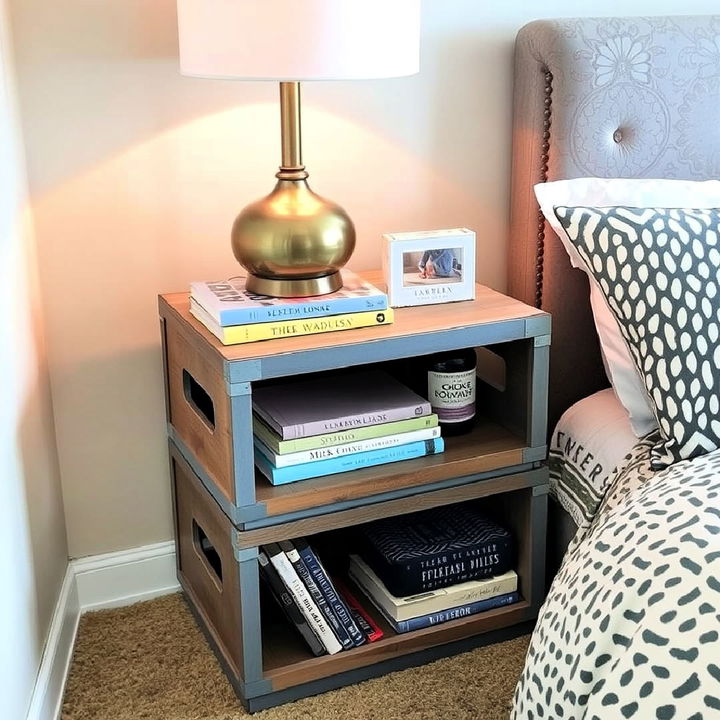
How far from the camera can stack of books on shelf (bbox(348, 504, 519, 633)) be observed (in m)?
1.67

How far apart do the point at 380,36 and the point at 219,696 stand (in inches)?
42.7

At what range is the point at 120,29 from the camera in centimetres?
164

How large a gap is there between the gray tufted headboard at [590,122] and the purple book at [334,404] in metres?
0.36

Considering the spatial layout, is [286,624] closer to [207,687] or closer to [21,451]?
[207,687]

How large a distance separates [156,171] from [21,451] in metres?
0.55

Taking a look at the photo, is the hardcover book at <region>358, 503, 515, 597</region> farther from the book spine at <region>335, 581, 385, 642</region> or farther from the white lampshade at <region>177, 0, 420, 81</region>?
the white lampshade at <region>177, 0, 420, 81</region>

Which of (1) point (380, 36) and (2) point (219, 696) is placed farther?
(2) point (219, 696)

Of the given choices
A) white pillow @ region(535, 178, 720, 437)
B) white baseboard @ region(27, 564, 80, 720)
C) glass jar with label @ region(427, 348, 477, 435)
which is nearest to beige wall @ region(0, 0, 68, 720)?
white baseboard @ region(27, 564, 80, 720)

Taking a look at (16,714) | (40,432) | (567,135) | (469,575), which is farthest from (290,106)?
(16,714)

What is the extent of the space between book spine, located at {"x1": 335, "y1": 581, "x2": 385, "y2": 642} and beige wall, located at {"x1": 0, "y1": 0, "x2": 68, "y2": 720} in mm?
512

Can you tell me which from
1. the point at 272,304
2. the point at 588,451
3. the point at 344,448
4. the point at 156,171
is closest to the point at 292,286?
the point at 272,304

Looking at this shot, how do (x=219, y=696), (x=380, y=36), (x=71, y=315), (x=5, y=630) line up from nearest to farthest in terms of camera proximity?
(x=5, y=630) < (x=380, y=36) < (x=219, y=696) < (x=71, y=315)

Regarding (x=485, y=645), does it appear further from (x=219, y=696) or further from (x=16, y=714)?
(x=16, y=714)

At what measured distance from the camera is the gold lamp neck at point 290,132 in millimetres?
1517
